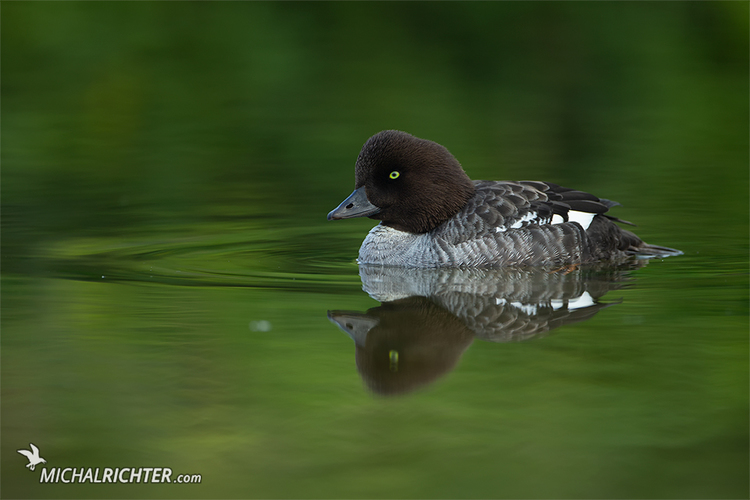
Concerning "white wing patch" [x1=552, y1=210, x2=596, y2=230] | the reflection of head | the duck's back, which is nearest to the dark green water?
the reflection of head

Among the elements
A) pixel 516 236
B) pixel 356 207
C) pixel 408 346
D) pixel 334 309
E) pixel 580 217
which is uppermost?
pixel 356 207

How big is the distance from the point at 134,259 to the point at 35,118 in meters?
11.2

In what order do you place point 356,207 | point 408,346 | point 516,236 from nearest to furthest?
point 408,346, point 516,236, point 356,207

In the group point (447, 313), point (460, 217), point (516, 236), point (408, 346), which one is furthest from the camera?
point (460, 217)

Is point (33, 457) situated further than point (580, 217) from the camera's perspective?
No

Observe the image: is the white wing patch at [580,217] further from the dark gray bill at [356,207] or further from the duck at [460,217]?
the dark gray bill at [356,207]

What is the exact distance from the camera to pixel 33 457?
15.9 ft

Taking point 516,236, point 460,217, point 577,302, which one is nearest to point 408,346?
point 577,302

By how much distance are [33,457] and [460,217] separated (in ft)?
17.1

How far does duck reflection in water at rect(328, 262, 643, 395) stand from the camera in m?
5.97

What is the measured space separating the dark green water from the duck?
0.42m

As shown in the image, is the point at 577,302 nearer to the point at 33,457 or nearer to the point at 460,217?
the point at 460,217

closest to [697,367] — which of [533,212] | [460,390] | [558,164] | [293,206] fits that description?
[460,390]

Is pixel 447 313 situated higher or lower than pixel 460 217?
lower
